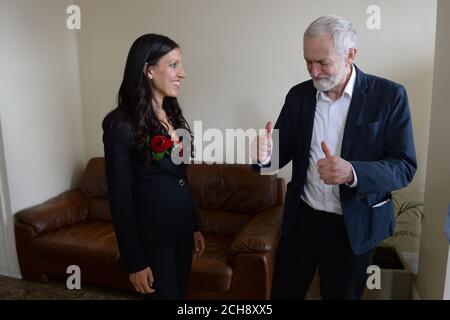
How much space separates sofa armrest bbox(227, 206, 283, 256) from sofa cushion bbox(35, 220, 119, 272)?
0.79 metres

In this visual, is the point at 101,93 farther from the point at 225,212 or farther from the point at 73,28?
the point at 225,212

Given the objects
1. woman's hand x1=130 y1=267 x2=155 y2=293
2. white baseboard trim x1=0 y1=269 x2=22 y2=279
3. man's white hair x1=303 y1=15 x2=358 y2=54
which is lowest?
white baseboard trim x1=0 y1=269 x2=22 y2=279

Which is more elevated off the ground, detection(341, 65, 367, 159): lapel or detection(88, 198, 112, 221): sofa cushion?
detection(341, 65, 367, 159): lapel

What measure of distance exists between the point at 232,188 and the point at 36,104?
5.22 feet

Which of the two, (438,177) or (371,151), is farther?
(438,177)

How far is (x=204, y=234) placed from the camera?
2.66 meters

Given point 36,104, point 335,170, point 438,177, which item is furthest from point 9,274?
point 438,177

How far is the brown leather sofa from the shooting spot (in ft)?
7.00

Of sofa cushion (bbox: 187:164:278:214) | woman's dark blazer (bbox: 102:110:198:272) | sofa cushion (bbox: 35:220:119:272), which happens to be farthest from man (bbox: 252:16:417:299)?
sofa cushion (bbox: 35:220:119:272)

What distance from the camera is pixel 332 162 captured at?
121cm

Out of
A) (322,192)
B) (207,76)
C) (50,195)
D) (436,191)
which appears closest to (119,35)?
(207,76)

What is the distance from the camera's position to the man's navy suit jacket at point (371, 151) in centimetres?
124

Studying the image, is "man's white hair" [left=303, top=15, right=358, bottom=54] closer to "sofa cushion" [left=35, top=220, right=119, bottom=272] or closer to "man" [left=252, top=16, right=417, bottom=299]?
"man" [left=252, top=16, right=417, bottom=299]

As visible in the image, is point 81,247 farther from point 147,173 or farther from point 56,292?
point 147,173
